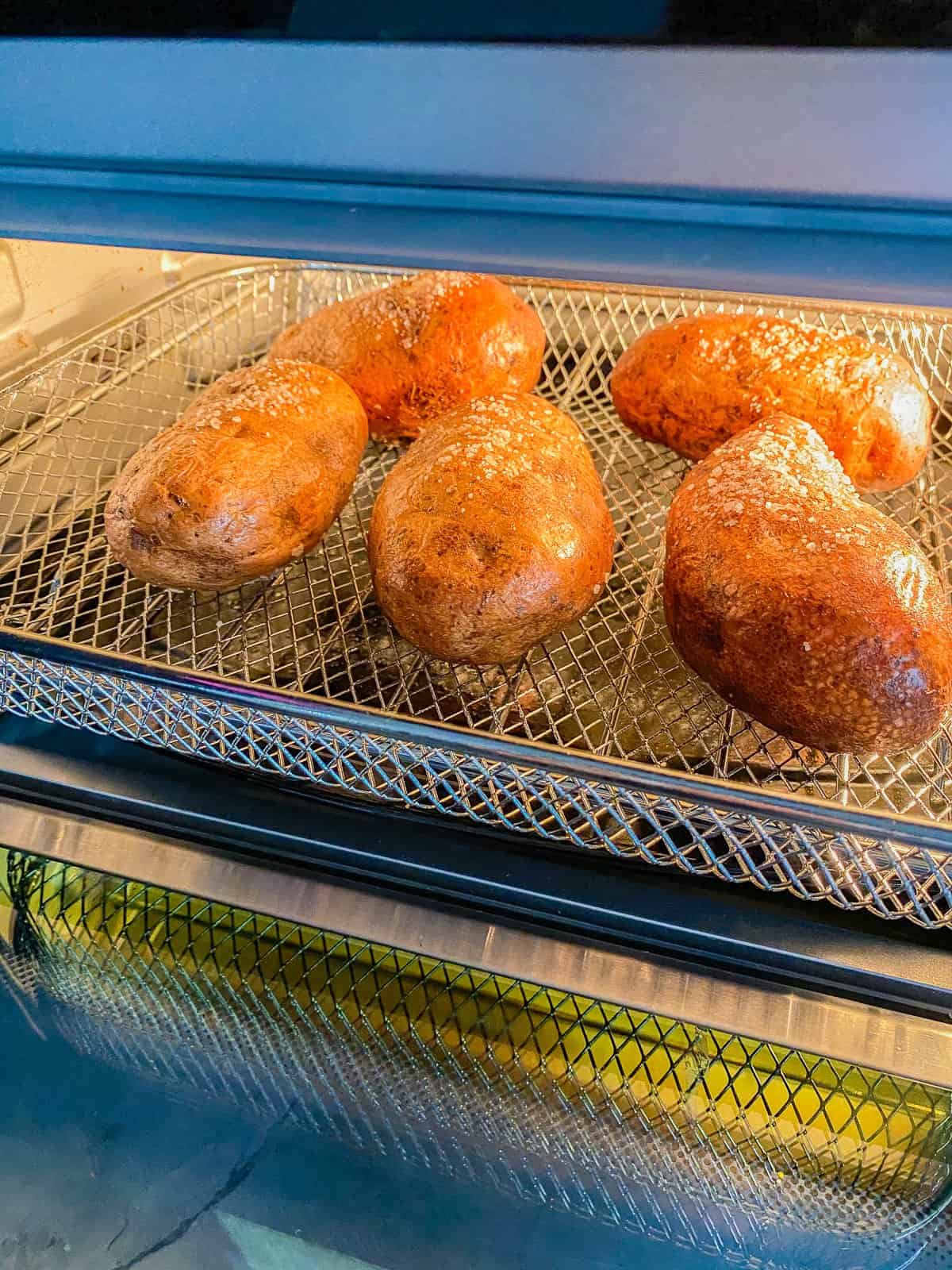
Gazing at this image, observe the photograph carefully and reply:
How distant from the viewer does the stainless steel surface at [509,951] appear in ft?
2.42

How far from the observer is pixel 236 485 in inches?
34.5

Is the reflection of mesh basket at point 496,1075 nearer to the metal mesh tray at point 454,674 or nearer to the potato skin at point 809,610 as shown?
the metal mesh tray at point 454,674

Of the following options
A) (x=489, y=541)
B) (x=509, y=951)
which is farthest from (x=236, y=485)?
(x=509, y=951)

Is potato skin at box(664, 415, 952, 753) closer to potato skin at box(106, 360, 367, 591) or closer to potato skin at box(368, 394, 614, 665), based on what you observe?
potato skin at box(368, 394, 614, 665)

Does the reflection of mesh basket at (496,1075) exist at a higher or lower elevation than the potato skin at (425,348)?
lower

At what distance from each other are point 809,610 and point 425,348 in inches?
23.9

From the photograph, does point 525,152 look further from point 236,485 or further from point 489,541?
point 236,485

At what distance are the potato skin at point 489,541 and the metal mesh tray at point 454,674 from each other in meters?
0.09

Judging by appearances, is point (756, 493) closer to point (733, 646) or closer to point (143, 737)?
point (733, 646)

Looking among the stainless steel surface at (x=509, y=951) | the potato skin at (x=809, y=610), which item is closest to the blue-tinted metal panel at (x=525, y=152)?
the potato skin at (x=809, y=610)

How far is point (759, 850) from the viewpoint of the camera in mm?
799

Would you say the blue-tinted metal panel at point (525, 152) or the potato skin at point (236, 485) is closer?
the blue-tinted metal panel at point (525, 152)

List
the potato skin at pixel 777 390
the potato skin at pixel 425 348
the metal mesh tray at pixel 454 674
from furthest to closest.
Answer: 1. the potato skin at pixel 425 348
2. the potato skin at pixel 777 390
3. the metal mesh tray at pixel 454 674

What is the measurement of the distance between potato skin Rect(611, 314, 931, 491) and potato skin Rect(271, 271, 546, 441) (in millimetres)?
151
